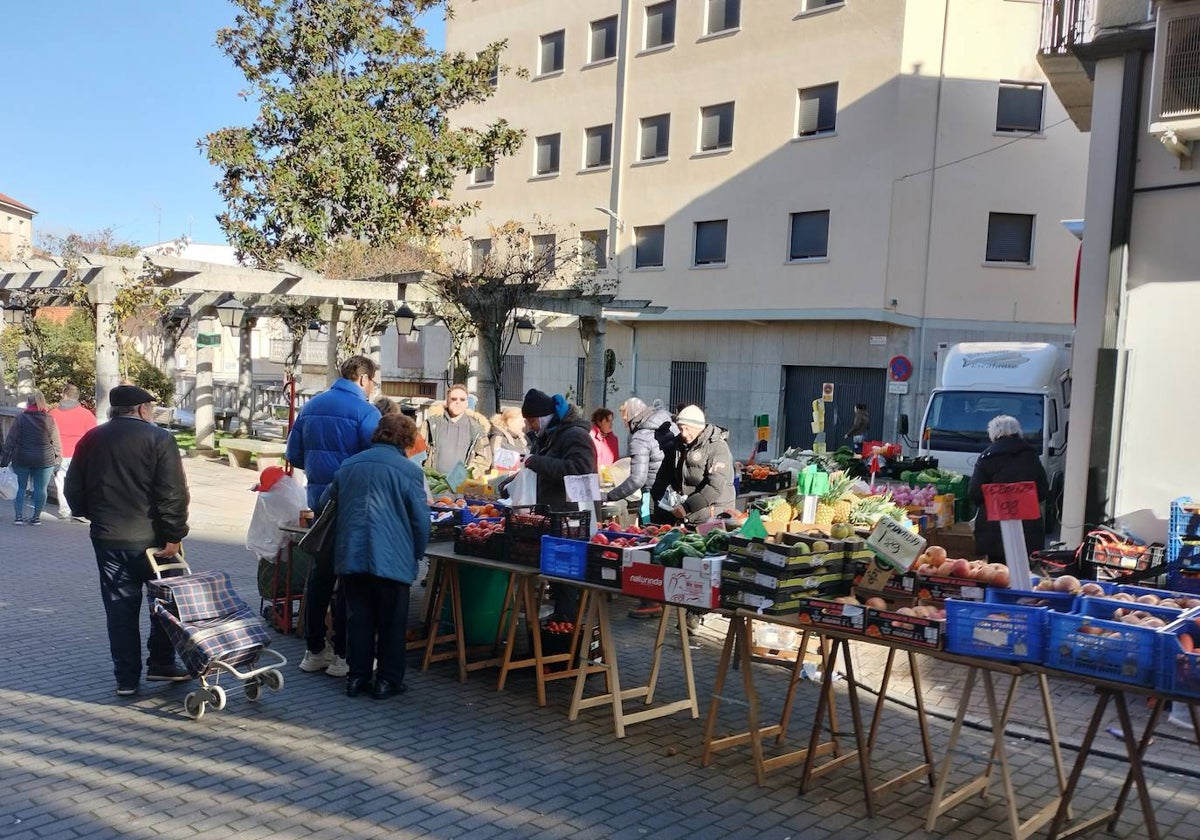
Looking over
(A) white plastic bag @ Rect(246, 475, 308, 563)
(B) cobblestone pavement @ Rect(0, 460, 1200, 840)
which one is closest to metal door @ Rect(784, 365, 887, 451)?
(B) cobblestone pavement @ Rect(0, 460, 1200, 840)

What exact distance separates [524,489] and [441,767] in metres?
3.00

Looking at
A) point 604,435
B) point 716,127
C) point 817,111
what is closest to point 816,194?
point 817,111

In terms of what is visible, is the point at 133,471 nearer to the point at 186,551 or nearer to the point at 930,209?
the point at 186,551

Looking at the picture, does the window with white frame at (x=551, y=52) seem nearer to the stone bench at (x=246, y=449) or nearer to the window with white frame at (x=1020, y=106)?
the window with white frame at (x=1020, y=106)

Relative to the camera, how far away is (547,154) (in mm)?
31016

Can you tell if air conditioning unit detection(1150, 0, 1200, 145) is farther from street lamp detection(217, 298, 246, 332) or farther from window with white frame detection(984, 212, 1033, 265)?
window with white frame detection(984, 212, 1033, 265)

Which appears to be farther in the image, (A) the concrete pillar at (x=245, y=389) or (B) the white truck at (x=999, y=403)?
(A) the concrete pillar at (x=245, y=389)

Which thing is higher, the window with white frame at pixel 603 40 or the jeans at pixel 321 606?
the window with white frame at pixel 603 40

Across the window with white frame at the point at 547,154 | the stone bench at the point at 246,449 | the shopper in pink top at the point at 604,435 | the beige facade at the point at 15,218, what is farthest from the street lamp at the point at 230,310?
the beige facade at the point at 15,218

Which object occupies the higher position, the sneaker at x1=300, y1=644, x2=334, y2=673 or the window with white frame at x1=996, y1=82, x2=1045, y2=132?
the window with white frame at x1=996, y1=82, x2=1045, y2=132

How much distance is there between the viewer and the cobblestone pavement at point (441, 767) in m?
4.76

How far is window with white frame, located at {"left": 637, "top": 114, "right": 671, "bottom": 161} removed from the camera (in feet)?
91.5

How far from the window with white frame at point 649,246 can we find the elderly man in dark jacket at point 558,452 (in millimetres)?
20949

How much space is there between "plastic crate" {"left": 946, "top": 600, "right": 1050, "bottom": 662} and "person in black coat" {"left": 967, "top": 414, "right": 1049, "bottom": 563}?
12.6ft
